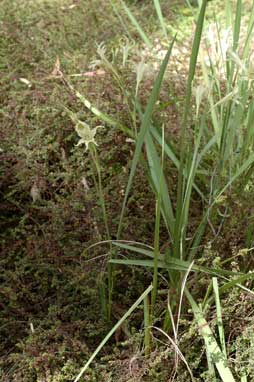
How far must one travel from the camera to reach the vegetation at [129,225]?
1441mm

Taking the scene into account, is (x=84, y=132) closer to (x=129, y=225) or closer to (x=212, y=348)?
(x=129, y=225)

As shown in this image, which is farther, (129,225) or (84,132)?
(129,225)

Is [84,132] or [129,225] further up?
[84,132]

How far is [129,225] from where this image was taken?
1.81 metres

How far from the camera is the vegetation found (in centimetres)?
144

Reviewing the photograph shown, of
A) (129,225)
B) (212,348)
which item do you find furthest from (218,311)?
(129,225)

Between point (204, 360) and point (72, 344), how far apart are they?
14.1 inches

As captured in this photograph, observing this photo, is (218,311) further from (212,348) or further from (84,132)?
(84,132)

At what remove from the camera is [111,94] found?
7.34 ft

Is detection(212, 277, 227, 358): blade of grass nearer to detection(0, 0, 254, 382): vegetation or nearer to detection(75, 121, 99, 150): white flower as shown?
detection(0, 0, 254, 382): vegetation

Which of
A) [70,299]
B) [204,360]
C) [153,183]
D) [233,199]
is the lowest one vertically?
[204,360]

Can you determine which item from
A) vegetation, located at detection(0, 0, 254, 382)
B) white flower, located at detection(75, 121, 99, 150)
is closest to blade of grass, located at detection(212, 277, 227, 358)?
vegetation, located at detection(0, 0, 254, 382)

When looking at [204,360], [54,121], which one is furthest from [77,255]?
[54,121]

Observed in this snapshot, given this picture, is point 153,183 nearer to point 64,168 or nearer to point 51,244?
point 51,244
